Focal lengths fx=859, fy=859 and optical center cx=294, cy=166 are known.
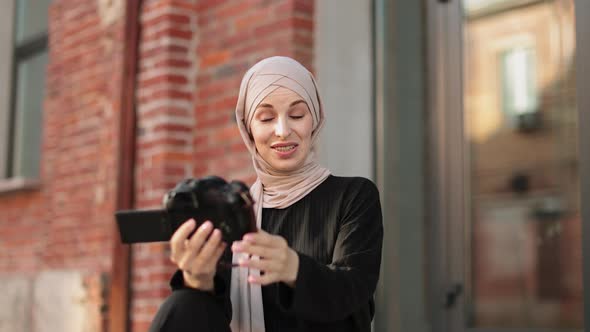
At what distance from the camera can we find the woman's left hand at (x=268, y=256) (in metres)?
1.73

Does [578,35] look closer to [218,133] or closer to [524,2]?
[218,133]

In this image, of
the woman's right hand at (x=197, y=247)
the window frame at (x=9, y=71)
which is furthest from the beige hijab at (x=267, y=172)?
the window frame at (x=9, y=71)

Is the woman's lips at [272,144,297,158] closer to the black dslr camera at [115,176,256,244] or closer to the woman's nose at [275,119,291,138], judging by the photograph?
the woman's nose at [275,119,291,138]

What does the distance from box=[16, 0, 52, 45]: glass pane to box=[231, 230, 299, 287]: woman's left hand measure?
525 centimetres

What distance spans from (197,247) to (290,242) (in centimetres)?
39

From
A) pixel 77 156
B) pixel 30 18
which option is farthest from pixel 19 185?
pixel 30 18

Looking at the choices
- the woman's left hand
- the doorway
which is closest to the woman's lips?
the woman's left hand

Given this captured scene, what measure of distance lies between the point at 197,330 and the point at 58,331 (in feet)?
10.9

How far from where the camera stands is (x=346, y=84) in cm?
379

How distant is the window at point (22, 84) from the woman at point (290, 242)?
4563 millimetres

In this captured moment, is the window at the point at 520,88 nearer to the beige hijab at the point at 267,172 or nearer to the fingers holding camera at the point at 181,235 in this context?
the beige hijab at the point at 267,172

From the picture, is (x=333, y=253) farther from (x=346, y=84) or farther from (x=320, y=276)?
(x=346, y=84)

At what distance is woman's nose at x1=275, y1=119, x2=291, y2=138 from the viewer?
210cm

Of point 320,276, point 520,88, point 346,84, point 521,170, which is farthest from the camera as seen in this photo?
point 521,170
